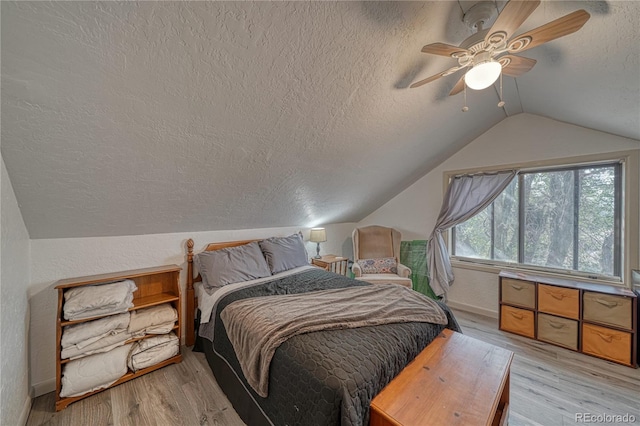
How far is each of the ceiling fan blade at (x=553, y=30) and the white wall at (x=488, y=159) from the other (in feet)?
6.75

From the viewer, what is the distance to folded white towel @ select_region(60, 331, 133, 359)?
165cm

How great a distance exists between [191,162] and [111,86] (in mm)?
645

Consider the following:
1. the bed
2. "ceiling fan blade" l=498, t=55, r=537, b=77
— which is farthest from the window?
"ceiling fan blade" l=498, t=55, r=537, b=77

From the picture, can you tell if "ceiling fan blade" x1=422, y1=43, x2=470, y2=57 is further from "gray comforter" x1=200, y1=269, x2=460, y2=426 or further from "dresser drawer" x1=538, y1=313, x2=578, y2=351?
"dresser drawer" x1=538, y1=313, x2=578, y2=351

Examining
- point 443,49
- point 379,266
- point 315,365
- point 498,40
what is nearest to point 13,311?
point 315,365

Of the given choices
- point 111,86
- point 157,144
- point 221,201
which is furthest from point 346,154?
point 111,86

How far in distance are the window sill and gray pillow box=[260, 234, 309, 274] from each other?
217 cm

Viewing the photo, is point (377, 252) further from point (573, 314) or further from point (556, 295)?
point (573, 314)

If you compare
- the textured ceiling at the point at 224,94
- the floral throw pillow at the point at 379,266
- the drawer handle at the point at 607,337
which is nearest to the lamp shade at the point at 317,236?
the floral throw pillow at the point at 379,266

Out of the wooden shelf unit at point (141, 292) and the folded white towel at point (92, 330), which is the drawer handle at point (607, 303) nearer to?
the wooden shelf unit at point (141, 292)

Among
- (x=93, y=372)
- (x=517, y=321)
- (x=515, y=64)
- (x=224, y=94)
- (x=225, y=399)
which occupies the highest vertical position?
(x=515, y=64)

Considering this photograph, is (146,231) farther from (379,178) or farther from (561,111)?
(561,111)

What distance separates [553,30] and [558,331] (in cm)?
274

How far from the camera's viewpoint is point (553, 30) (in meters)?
1.07
